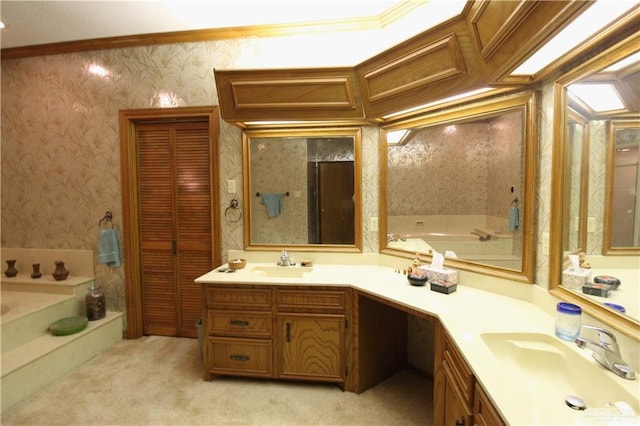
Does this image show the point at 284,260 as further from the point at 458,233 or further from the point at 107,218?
the point at 107,218

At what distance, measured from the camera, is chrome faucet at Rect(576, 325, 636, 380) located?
39.1 inches

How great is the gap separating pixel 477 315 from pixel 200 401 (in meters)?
1.81

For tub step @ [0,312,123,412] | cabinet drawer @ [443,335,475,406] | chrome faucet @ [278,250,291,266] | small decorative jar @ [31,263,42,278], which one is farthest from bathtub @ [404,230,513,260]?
small decorative jar @ [31,263,42,278]

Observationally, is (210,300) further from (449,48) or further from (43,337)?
(449,48)

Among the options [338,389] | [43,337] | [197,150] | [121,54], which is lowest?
[338,389]

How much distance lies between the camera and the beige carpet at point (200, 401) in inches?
74.1

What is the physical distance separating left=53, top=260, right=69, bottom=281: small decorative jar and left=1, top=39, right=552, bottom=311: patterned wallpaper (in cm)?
18

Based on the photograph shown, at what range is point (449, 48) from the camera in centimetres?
151

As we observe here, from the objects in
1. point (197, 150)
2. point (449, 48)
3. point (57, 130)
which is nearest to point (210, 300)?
point (197, 150)

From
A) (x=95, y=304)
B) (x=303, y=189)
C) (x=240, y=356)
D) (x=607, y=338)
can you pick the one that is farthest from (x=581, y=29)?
(x=95, y=304)

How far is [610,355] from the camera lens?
1038 mm

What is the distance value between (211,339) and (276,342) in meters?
0.48

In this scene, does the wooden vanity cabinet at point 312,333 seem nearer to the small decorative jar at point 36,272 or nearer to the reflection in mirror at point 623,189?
the reflection in mirror at point 623,189

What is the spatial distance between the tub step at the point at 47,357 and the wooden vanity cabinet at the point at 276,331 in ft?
3.75
